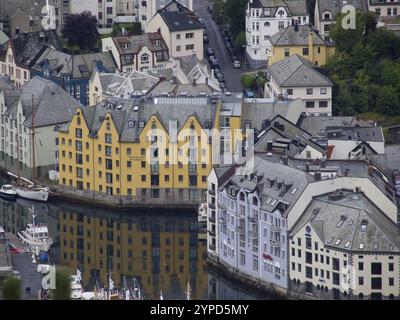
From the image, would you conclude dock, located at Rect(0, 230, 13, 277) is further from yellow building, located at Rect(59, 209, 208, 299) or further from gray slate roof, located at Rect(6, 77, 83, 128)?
gray slate roof, located at Rect(6, 77, 83, 128)

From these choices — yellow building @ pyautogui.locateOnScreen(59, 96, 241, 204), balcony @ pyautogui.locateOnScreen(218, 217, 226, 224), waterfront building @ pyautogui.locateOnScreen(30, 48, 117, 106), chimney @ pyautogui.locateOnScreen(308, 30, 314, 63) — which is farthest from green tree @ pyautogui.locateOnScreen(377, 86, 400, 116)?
balcony @ pyautogui.locateOnScreen(218, 217, 226, 224)

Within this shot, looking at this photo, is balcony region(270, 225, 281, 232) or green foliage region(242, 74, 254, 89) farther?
green foliage region(242, 74, 254, 89)

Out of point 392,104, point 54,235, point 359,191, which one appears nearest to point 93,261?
point 54,235

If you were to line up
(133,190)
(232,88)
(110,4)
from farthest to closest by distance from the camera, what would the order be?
(110,4) < (232,88) < (133,190)

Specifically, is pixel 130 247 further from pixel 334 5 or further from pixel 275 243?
pixel 334 5

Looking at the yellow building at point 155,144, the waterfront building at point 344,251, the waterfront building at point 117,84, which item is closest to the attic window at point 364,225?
the waterfront building at point 344,251

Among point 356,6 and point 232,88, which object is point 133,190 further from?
point 356,6
